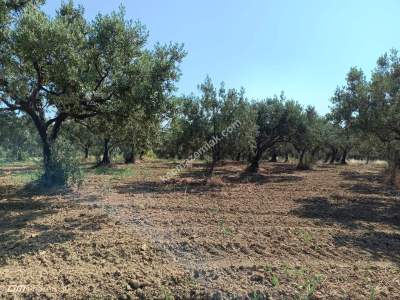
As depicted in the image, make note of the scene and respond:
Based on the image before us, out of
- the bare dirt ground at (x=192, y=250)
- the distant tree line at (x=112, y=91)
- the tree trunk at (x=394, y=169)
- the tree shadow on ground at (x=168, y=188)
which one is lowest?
the bare dirt ground at (x=192, y=250)

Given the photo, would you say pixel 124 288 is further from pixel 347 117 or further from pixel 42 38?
pixel 347 117

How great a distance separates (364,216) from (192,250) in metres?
6.71

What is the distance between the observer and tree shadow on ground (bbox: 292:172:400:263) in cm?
846

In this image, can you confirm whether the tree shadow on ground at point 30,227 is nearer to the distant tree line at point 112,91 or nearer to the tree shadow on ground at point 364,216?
the distant tree line at point 112,91

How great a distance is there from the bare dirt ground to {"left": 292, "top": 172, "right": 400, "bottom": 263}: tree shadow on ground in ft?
0.16

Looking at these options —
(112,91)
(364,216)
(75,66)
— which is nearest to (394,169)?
(364,216)

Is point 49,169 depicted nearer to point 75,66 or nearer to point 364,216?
point 75,66

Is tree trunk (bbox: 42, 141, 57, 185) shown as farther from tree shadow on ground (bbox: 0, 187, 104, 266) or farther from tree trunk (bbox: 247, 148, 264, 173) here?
tree trunk (bbox: 247, 148, 264, 173)

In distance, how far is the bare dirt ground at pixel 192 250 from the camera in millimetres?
5992

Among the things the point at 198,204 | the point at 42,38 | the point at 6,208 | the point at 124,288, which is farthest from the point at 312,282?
the point at 42,38

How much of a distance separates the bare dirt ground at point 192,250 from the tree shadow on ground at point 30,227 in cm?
2

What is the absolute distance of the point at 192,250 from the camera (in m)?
7.44

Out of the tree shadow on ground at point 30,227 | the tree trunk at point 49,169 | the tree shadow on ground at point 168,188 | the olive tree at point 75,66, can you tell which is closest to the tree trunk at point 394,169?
the tree shadow on ground at point 168,188

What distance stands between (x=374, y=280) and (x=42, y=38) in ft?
34.1
